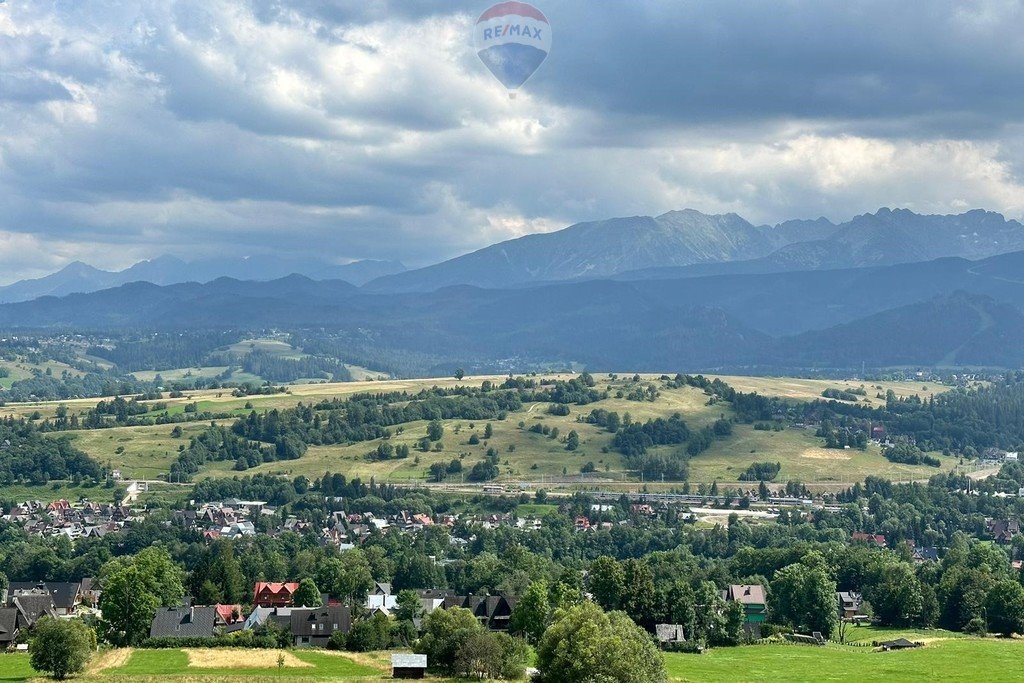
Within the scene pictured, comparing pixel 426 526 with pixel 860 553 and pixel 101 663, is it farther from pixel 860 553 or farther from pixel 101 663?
pixel 101 663

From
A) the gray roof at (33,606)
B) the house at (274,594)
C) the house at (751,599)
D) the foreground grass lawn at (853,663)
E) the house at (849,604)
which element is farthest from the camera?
the house at (849,604)

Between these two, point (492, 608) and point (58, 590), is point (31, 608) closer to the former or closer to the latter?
point (58, 590)

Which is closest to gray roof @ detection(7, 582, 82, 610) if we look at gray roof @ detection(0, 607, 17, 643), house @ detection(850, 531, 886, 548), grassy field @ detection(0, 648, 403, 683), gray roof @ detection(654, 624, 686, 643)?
gray roof @ detection(0, 607, 17, 643)

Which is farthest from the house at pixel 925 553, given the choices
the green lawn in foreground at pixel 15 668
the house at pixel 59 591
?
the green lawn in foreground at pixel 15 668

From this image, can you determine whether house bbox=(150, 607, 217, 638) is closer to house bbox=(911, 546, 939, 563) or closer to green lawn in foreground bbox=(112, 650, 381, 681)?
green lawn in foreground bbox=(112, 650, 381, 681)

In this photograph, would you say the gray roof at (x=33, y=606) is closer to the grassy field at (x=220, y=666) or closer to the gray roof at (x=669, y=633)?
the grassy field at (x=220, y=666)

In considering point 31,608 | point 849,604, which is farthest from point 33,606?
point 849,604
